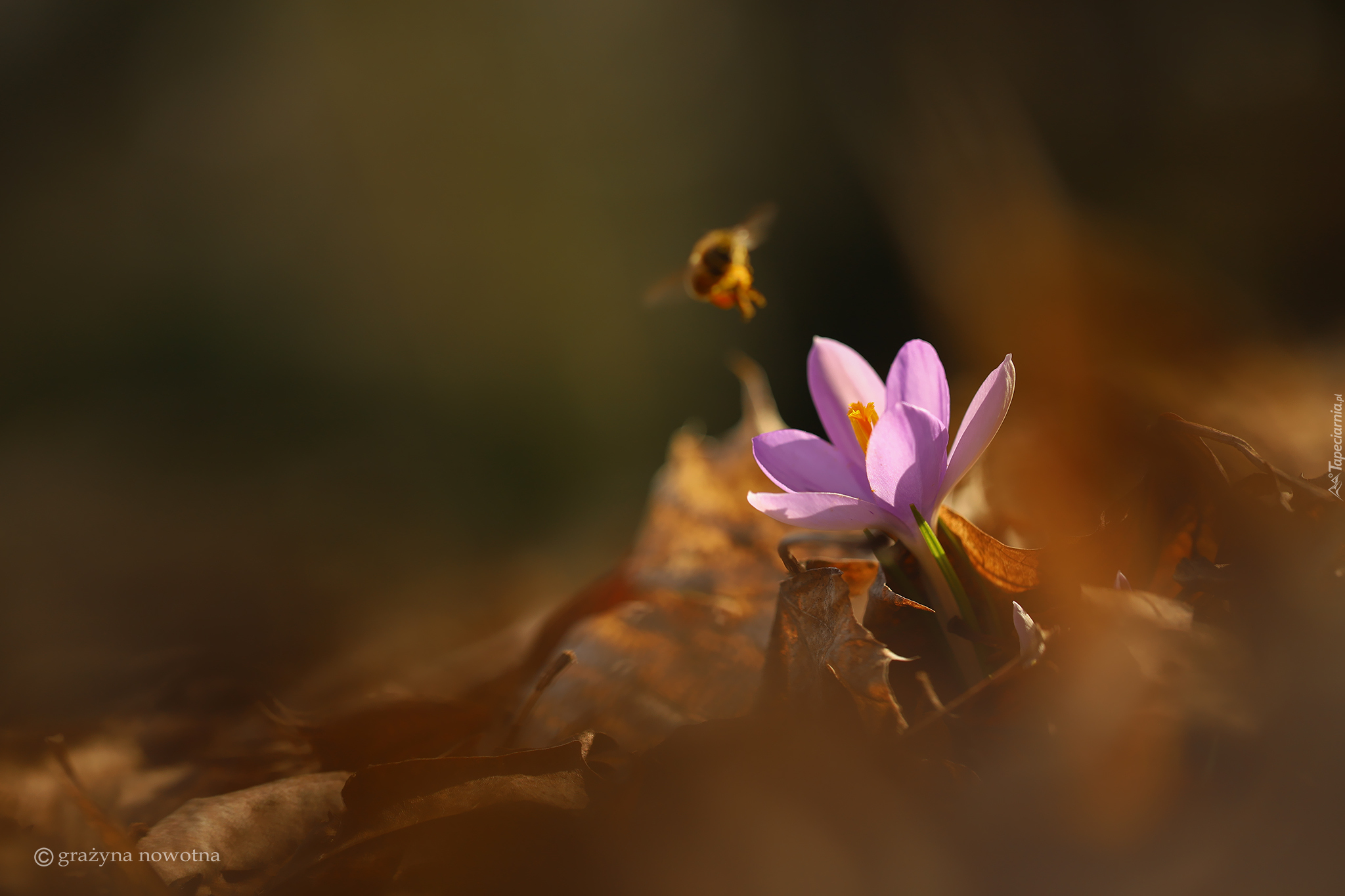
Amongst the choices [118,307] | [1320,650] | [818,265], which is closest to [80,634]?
[1320,650]

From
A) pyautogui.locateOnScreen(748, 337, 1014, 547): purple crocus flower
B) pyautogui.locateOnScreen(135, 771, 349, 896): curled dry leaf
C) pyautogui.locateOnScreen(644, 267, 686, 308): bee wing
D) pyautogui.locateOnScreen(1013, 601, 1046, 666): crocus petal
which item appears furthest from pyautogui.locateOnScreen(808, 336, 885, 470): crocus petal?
pyautogui.locateOnScreen(644, 267, 686, 308): bee wing

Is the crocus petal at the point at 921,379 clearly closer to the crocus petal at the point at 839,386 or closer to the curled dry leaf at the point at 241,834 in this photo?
the crocus petal at the point at 839,386

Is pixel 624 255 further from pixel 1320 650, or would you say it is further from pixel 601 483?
pixel 1320 650

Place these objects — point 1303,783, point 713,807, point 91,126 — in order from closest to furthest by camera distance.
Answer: point 1303,783 < point 713,807 < point 91,126

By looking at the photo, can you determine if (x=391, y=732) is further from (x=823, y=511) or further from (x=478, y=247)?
(x=478, y=247)

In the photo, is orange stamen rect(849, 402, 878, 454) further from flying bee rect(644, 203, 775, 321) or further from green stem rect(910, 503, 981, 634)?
flying bee rect(644, 203, 775, 321)

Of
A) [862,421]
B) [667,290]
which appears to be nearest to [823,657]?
[862,421]

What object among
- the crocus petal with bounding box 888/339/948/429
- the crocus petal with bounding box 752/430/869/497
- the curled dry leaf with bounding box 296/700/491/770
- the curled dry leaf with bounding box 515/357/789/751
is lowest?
the curled dry leaf with bounding box 515/357/789/751
